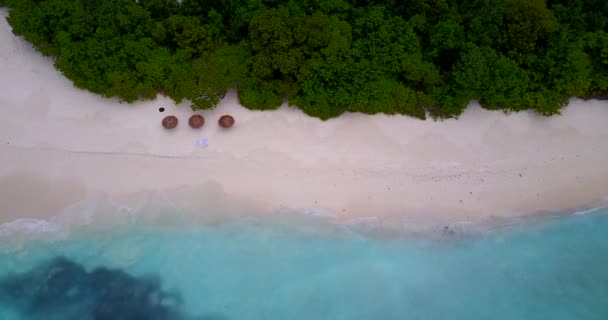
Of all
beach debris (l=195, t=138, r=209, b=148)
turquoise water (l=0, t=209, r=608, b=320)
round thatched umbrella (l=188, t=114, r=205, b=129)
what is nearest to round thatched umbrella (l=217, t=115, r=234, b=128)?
round thatched umbrella (l=188, t=114, r=205, b=129)

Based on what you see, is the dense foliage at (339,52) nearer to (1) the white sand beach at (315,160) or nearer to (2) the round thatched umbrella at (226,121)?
(2) the round thatched umbrella at (226,121)

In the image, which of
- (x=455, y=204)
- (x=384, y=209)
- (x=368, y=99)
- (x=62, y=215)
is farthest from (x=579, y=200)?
(x=62, y=215)

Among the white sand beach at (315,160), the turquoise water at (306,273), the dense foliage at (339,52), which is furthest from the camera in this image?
the white sand beach at (315,160)

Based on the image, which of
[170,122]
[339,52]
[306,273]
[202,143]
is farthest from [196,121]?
[306,273]

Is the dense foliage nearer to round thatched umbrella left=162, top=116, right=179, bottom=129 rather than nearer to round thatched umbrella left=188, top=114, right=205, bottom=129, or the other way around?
round thatched umbrella left=188, top=114, right=205, bottom=129

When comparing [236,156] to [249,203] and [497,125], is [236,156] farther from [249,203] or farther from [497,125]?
[497,125]

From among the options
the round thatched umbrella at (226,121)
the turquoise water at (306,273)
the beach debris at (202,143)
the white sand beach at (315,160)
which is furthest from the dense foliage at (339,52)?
the turquoise water at (306,273)
